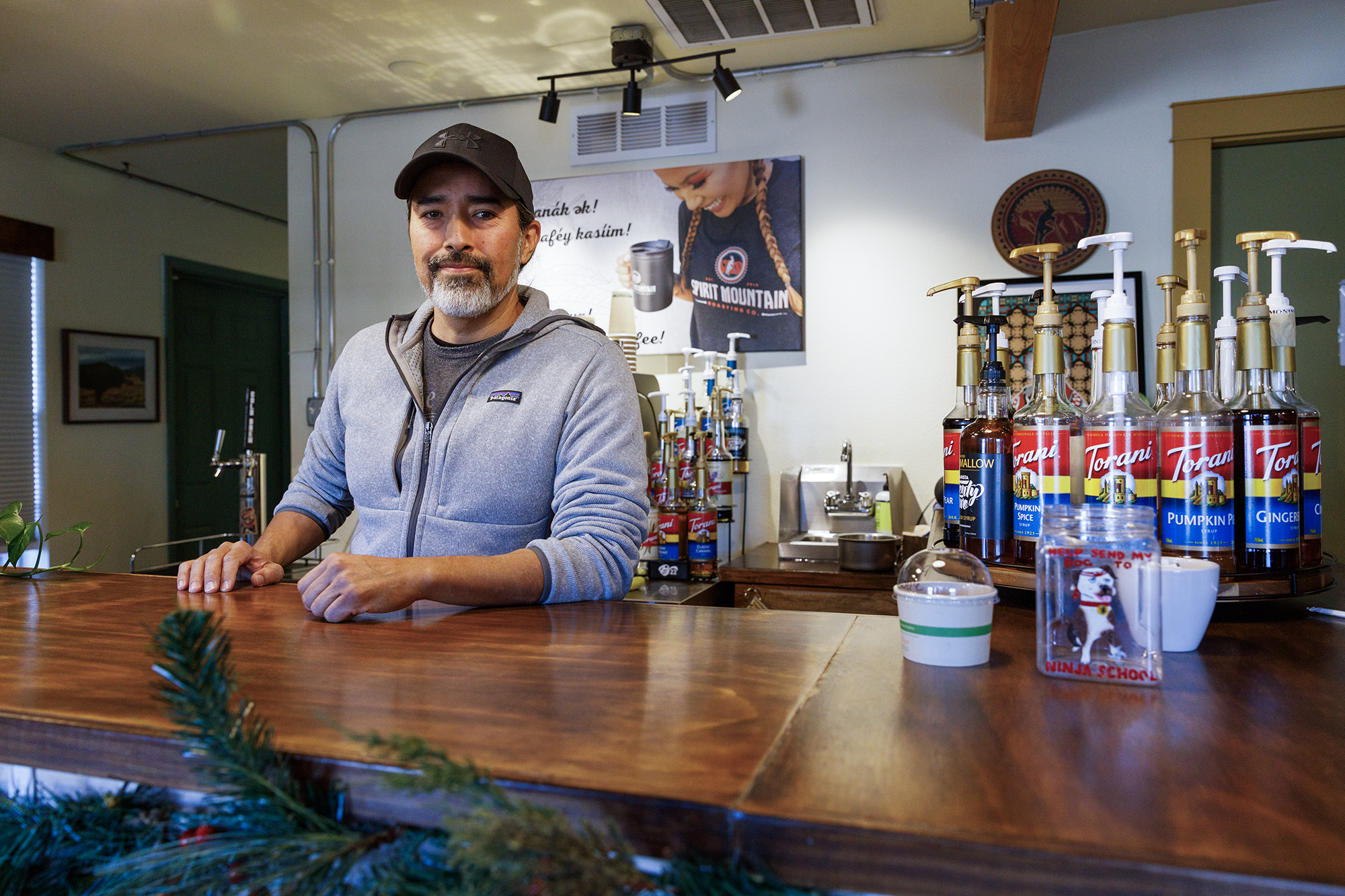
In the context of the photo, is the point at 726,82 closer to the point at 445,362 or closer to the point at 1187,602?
the point at 445,362

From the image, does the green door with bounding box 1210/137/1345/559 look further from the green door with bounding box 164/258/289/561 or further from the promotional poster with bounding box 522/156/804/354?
the green door with bounding box 164/258/289/561

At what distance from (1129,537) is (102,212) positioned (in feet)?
16.6

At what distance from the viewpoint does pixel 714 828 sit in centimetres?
48

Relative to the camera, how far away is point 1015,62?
2.40 meters

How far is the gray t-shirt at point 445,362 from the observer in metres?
1.68

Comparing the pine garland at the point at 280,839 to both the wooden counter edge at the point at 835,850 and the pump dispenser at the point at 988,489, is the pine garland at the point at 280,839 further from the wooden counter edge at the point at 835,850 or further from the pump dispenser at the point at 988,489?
the pump dispenser at the point at 988,489

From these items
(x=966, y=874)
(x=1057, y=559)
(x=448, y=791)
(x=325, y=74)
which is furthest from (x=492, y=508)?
(x=325, y=74)

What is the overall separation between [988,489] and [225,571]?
1057 mm

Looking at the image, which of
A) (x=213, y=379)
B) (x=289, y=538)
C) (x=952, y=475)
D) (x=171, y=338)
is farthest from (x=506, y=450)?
(x=213, y=379)

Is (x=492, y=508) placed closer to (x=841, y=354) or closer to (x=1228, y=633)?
(x=1228, y=633)

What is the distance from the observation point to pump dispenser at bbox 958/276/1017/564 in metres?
1.15

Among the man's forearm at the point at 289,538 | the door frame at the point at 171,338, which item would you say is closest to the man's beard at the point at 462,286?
the man's forearm at the point at 289,538

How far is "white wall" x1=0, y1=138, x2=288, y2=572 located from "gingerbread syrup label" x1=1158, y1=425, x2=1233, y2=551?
15.3ft

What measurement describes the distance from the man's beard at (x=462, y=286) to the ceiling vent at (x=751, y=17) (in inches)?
51.7
